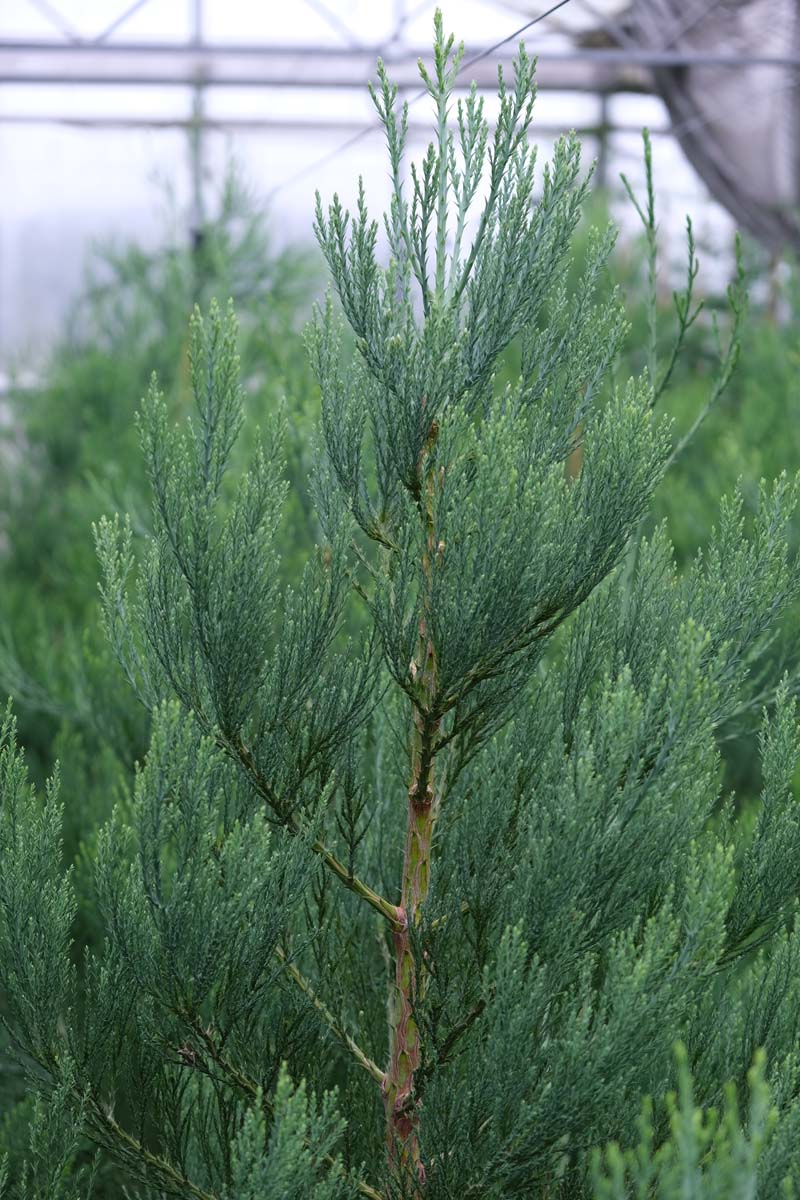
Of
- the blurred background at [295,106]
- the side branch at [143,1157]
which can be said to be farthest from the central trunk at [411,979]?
the blurred background at [295,106]

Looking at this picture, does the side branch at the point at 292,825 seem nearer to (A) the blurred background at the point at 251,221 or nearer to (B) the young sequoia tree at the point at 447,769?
(B) the young sequoia tree at the point at 447,769

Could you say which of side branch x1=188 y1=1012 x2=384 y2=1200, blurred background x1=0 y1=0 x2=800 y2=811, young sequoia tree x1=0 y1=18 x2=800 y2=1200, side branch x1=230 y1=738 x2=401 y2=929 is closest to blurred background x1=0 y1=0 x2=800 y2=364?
blurred background x1=0 y1=0 x2=800 y2=811

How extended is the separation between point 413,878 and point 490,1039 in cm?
31

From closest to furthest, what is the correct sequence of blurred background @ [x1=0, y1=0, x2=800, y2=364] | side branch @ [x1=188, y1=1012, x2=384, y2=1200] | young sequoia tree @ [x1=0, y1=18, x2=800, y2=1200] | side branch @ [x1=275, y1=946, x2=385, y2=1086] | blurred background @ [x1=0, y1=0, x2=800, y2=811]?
1. young sequoia tree @ [x1=0, y1=18, x2=800, y2=1200]
2. side branch @ [x1=188, y1=1012, x2=384, y2=1200]
3. side branch @ [x1=275, y1=946, x2=385, y2=1086]
4. blurred background @ [x1=0, y1=0, x2=800, y2=811]
5. blurred background @ [x1=0, y1=0, x2=800, y2=364]

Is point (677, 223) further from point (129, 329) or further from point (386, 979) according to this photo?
point (386, 979)

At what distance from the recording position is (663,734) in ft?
5.62

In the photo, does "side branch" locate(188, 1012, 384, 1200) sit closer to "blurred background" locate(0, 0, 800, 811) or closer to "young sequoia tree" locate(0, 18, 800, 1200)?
"young sequoia tree" locate(0, 18, 800, 1200)

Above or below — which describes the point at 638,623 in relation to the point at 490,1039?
above

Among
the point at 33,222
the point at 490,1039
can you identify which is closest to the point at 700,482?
the point at 490,1039

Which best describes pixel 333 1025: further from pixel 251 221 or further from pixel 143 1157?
pixel 251 221

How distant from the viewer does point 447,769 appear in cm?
200

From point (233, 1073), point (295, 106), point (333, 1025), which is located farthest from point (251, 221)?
point (233, 1073)

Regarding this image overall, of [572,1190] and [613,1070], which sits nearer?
[613,1070]

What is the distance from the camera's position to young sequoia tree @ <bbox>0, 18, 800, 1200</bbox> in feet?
5.44
